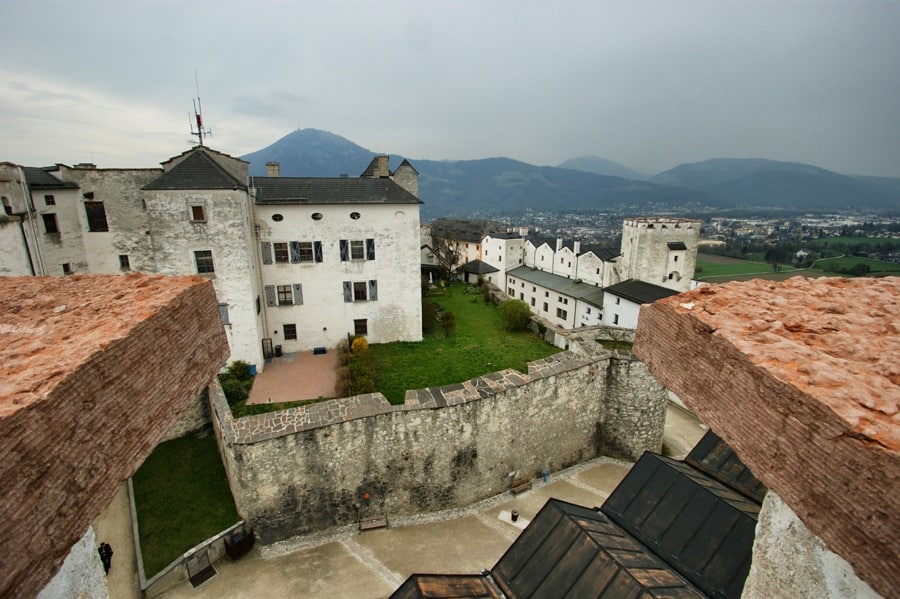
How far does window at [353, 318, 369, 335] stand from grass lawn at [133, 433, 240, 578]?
818 centimetres

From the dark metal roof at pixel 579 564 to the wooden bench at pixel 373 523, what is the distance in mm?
6093

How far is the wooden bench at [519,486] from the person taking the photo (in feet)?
49.3

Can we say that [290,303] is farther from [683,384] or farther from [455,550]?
[683,384]

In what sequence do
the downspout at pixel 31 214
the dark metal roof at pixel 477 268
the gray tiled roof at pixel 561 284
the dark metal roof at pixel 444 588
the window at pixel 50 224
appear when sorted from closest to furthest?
the dark metal roof at pixel 444 588
the downspout at pixel 31 214
the window at pixel 50 224
the gray tiled roof at pixel 561 284
the dark metal roof at pixel 477 268

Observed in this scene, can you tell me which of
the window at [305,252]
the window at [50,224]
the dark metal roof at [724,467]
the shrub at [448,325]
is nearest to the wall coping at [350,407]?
the dark metal roof at [724,467]

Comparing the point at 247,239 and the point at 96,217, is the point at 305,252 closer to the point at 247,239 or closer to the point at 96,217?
the point at 247,239

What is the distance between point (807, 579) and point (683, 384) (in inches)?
72.3

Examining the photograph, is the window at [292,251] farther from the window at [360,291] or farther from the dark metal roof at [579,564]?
the dark metal roof at [579,564]

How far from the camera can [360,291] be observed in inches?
841

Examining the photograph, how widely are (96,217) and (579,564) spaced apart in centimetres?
2801

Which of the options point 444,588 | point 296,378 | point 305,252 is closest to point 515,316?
point 305,252

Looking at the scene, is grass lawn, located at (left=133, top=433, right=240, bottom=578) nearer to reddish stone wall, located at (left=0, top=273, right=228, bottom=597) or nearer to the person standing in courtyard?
the person standing in courtyard

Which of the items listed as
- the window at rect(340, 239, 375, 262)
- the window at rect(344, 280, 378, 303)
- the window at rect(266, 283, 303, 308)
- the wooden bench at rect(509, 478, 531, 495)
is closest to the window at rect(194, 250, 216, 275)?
the window at rect(266, 283, 303, 308)

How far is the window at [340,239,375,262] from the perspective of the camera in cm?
2064
